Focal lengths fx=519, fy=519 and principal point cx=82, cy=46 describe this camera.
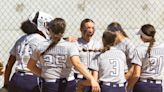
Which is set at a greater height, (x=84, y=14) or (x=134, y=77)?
(x=84, y=14)

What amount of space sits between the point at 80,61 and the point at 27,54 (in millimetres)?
620

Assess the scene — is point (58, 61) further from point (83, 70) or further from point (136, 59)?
point (136, 59)

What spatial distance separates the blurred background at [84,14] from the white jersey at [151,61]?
2.68 m

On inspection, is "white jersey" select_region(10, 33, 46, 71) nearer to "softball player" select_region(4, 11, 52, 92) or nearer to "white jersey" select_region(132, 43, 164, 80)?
"softball player" select_region(4, 11, 52, 92)

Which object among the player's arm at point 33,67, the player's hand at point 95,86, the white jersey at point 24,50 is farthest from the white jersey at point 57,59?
the white jersey at point 24,50

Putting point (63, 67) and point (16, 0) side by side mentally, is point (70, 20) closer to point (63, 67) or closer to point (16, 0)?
point (16, 0)

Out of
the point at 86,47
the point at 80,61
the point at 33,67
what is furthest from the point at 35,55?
the point at 86,47

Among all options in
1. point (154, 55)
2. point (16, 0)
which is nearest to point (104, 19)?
point (16, 0)

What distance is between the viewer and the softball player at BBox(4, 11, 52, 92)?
5.83 meters

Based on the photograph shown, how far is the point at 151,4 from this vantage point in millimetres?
9047

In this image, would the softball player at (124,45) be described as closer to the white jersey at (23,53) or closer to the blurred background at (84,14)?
the white jersey at (23,53)

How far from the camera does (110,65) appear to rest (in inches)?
221

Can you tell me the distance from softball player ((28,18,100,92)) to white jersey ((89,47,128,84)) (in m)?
0.38

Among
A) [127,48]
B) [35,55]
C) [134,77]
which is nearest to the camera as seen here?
[35,55]
